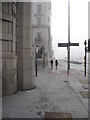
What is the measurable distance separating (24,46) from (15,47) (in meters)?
0.66

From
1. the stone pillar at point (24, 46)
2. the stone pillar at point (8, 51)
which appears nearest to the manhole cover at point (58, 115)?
the stone pillar at point (8, 51)

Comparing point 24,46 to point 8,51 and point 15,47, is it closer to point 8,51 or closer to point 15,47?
point 15,47

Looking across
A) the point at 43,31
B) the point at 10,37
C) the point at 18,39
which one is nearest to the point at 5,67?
the point at 10,37

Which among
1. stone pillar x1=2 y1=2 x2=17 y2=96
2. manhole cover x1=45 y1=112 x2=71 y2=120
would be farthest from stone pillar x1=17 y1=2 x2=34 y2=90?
manhole cover x1=45 y1=112 x2=71 y2=120

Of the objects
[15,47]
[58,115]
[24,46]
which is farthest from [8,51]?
[58,115]

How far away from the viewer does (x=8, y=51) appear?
9250 millimetres

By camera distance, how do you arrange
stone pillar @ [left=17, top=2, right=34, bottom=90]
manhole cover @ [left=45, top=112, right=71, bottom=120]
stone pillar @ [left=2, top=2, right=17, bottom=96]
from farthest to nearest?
stone pillar @ [left=17, top=2, right=34, bottom=90] → stone pillar @ [left=2, top=2, right=17, bottom=96] → manhole cover @ [left=45, top=112, right=71, bottom=120]

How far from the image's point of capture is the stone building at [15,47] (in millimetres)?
8992

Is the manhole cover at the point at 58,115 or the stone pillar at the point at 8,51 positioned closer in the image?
the manhole cover at the point at 58,115

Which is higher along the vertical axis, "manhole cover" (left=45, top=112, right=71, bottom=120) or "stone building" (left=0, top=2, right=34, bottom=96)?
"stone building" (left=0, top=2, right=34, bottom=96)

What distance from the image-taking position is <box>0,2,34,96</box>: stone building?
354 inches

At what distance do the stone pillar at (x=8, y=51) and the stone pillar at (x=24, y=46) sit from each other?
952 mm

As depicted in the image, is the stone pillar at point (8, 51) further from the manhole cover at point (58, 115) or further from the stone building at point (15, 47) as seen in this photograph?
the manhole cover at point (58, 115)

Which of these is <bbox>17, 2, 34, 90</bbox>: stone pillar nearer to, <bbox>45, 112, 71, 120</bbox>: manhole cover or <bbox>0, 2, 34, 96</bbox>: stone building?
<bbox>0, 2, 34, 96</bbox>: stone building
